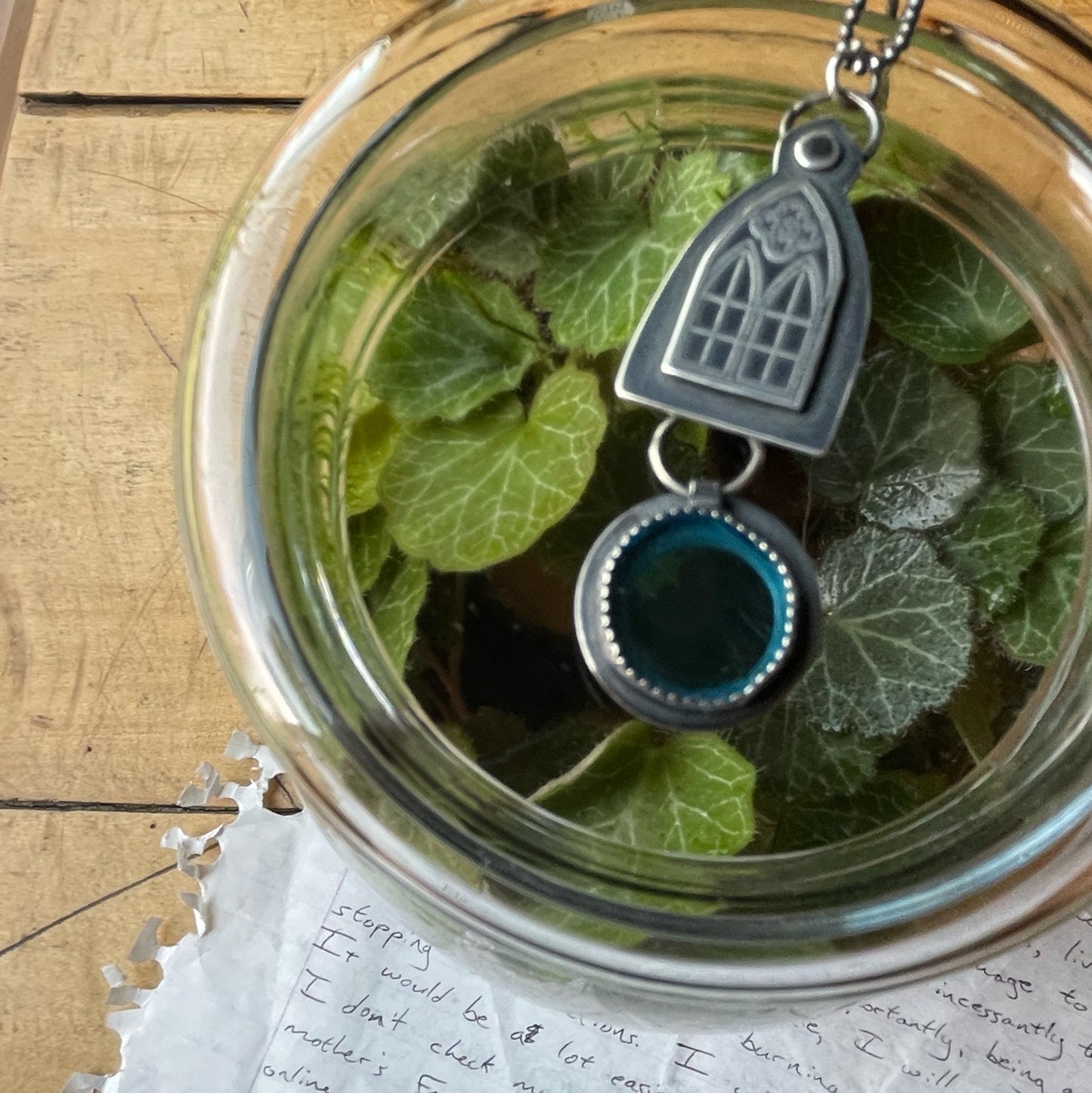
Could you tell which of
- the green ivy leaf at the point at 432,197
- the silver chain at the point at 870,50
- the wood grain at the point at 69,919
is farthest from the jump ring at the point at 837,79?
the wood grain at the point at 69,919

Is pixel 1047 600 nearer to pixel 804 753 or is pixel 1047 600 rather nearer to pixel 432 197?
pixel 804 753

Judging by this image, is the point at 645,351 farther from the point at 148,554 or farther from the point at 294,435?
the point at 148,554

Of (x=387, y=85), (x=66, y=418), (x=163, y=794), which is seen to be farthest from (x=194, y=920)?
(x=387, y=85)

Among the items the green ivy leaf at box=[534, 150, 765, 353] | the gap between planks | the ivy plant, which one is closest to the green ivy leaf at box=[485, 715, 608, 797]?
the ivy plant

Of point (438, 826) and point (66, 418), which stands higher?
point (66, 418)

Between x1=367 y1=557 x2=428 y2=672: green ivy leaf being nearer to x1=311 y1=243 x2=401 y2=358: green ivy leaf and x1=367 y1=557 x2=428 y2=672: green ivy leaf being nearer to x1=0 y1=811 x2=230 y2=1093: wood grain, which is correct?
x1=311 y1=243 x2=401 y2=358: green ivy leaf

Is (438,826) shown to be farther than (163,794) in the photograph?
→ No
